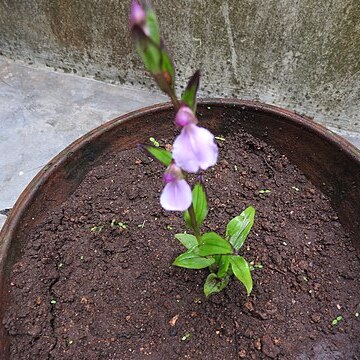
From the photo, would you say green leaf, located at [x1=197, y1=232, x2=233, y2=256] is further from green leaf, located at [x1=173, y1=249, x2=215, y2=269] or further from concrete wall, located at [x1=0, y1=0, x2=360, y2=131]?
concrete wall, located at [x1=0, y1=0, x2=360, y2=131]

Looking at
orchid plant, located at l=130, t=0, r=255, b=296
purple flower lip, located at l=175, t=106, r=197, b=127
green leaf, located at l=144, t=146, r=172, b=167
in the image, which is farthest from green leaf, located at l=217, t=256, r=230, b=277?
purple flower lip, located at l=175, t=106, r=197, b=127

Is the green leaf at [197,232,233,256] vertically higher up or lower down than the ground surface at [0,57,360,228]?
higher up

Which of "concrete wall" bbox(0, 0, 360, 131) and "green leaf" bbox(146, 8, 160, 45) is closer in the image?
"green leaf" bbox(146, 8, 160, 45)

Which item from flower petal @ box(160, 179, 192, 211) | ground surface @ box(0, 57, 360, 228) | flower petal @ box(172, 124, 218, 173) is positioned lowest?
ground surface @ box(0, 57, 360, 228)

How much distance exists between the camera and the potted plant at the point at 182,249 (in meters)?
0.89

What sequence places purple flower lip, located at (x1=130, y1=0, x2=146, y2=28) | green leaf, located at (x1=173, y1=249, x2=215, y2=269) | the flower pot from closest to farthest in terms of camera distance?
purple flower lip, located at (x1=130, y1=0, x2=146, y2=28), green leaf, located at (x1=173, y1=249, x2=215, y2=269), the flower pot

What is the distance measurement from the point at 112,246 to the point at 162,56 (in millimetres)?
559

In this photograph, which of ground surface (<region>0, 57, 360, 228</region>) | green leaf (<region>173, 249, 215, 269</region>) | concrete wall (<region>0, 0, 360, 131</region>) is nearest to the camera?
green leaf (<region>173, 249, 215, 269</region>)

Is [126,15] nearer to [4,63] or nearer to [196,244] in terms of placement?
[4,63]

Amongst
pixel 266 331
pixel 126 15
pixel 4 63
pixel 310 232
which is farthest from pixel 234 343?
pixel 4 63

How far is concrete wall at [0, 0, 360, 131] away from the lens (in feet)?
4.49

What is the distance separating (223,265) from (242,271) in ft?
0.18

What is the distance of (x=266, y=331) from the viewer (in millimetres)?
891

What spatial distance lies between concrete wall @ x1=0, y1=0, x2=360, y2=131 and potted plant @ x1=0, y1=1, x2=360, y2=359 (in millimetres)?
451
